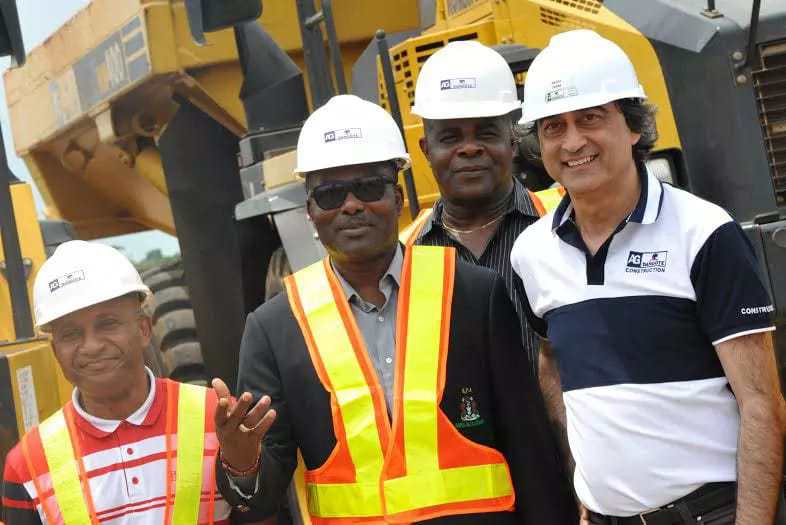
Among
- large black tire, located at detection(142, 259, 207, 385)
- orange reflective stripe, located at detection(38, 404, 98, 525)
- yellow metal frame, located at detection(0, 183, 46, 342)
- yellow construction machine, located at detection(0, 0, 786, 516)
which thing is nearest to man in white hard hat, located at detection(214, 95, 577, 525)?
orange reflective stripe, located at detection(38, 404, 98, 525)

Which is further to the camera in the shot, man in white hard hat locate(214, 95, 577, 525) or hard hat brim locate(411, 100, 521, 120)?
hard hat brim locate(411, 100, 521, 120)

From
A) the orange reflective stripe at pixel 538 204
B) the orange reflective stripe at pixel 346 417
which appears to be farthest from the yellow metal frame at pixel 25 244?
the orange reflective stripe at pixel 346 417

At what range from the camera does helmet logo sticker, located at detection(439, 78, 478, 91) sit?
162 inches

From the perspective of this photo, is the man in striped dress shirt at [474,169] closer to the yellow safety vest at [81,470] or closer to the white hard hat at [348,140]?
the white hard hat at [348,140]

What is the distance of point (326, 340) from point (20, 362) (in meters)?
2.06

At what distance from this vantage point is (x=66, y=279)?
331 cm

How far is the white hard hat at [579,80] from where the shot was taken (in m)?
3.09

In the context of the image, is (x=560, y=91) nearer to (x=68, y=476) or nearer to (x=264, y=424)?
(x=264, y=424)

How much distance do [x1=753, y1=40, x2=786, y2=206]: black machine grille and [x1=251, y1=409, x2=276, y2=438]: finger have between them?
2.11m

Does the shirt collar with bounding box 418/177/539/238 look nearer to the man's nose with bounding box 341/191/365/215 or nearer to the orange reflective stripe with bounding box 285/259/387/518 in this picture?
the man's nose with bounding box 341/191/365/215

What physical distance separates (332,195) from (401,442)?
0.65 meters

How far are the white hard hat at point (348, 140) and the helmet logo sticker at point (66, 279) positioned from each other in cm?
61

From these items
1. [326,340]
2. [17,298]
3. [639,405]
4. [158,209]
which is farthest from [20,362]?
[158,209]

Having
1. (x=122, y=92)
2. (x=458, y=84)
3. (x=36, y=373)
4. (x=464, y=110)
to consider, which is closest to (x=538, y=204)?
(x=464, y=110)
